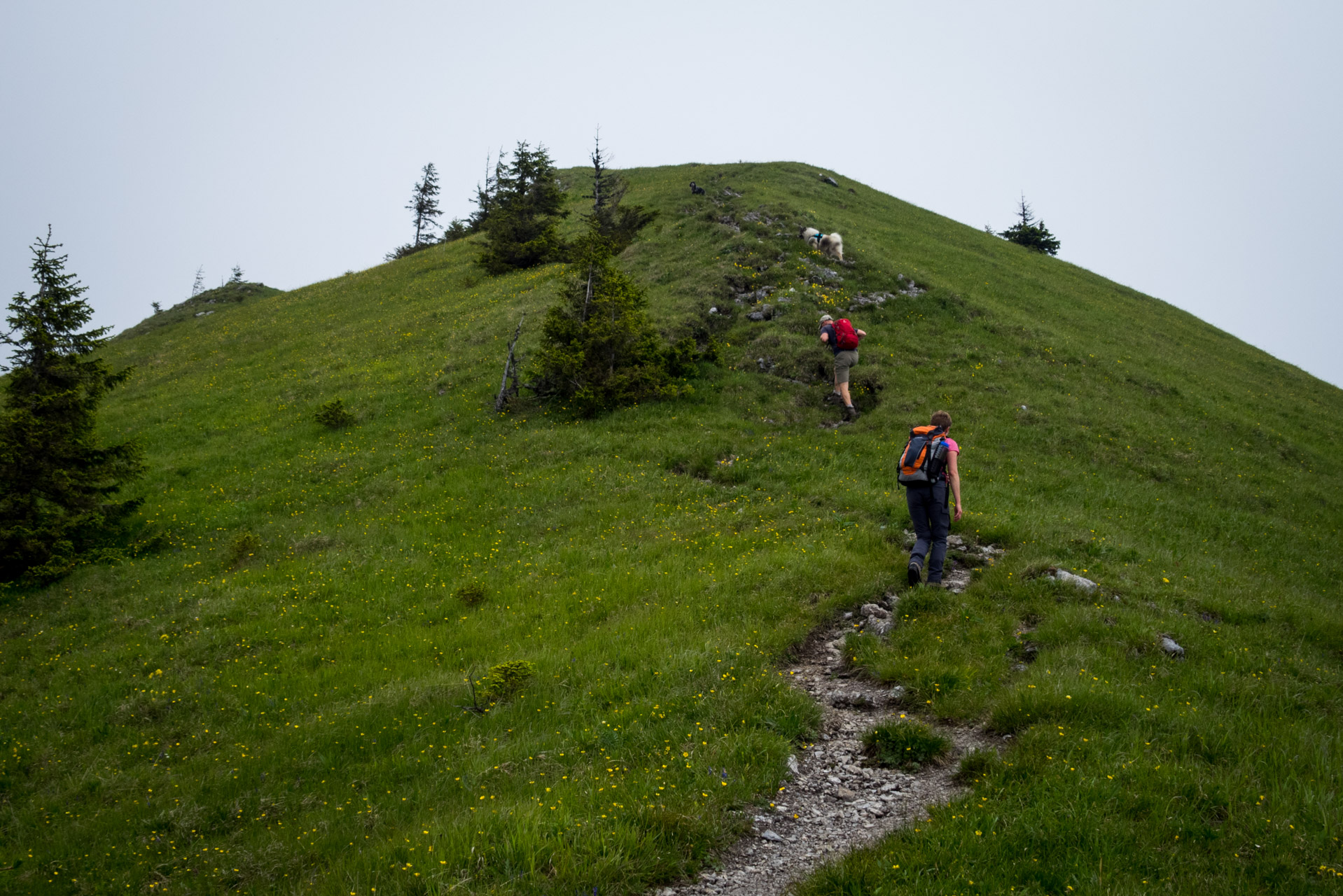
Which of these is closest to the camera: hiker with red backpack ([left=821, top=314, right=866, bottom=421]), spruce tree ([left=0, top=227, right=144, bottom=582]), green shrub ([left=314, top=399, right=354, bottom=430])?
spruce tree ([left=0, top=227, right=144, bottom=582])

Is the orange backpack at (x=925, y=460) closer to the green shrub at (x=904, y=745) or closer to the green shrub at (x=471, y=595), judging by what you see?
the green shrub at (x=904, y=745)

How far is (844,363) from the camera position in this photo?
68.8ft

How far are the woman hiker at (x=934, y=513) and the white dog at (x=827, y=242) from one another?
68.1 ft

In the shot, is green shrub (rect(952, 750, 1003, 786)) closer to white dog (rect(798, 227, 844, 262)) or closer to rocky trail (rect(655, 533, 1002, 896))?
rocky trail (rect(655, 533, 1002, 896))

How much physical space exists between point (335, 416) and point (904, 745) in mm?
21717

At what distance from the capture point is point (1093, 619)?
32.0 feet

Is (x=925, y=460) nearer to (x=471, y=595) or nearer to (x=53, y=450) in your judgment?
(x=471, y=595)

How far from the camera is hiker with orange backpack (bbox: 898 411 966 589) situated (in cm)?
1098

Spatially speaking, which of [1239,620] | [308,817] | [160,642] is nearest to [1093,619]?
[1239,620]

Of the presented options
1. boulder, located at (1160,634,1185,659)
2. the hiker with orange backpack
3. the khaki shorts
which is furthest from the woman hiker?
the khaki shorts

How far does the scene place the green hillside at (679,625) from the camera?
19.4 feet

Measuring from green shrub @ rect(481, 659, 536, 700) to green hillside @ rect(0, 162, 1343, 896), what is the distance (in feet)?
0.61

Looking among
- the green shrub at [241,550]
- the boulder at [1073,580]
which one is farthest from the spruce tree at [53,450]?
the boulder at [1073,580]

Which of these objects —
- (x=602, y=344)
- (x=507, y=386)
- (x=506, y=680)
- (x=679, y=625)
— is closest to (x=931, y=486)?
(x=679, y=625)
